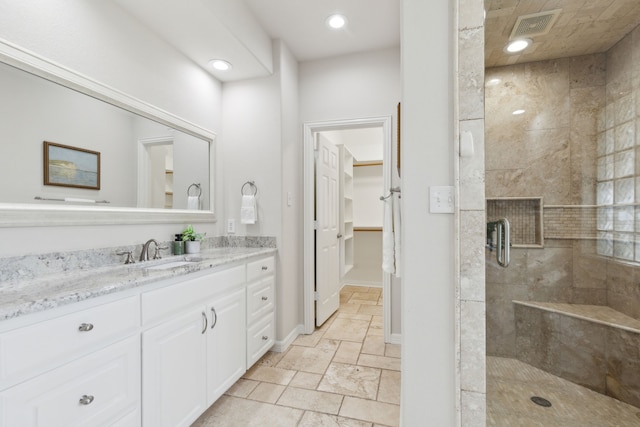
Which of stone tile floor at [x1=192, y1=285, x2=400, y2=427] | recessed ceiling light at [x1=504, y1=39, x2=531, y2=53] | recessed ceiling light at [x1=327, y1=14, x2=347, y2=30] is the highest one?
recessed ceiling light at [x1=327, y1=14, x2=347, y2=30]

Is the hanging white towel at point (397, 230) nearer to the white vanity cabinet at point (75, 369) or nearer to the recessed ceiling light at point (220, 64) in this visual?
the white vanity cabinet at point (75, 369)

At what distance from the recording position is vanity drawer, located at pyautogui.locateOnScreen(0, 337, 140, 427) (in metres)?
0.90

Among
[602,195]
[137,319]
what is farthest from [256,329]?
[602,195]

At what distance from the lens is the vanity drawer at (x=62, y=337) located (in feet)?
2.87

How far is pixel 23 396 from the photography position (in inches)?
35.4

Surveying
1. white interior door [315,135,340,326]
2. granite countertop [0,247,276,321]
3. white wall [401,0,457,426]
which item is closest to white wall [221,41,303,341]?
white interior door [315,135,340,326]

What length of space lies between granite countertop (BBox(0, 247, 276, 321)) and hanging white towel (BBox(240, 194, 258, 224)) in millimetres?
921

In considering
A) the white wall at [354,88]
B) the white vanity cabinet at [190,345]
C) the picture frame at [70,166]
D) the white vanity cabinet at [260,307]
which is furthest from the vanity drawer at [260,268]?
the white wall at [354,88]

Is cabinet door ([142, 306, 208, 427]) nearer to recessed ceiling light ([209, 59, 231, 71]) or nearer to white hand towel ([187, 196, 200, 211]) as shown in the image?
white hand towel ([187, 196, 200, 211])

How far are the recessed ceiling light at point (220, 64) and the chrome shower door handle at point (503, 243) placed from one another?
7.65ft

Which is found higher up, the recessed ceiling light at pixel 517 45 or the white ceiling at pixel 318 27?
the white ceiling at pixel 318 27

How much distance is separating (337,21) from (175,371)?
105 inches

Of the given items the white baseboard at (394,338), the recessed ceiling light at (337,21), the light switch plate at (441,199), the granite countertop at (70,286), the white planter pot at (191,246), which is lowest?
the white baseboard at (394,338)

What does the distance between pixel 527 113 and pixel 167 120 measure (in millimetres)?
2356
